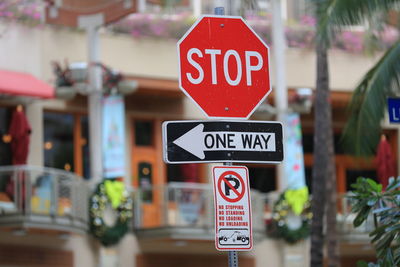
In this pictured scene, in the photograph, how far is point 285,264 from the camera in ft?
106

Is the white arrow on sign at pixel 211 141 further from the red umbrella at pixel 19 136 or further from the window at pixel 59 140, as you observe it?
the window at pixel 59 140

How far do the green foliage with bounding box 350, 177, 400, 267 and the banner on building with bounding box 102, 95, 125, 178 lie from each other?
16451 millimetres

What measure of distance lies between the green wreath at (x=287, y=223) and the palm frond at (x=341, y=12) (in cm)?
1425

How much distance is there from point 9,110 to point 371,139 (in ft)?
39.1

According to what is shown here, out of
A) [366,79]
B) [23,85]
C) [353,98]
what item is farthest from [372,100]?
[23,85]

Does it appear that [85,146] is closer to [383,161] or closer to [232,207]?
[383,161]

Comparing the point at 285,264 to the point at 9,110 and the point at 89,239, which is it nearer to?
the point at 89,239

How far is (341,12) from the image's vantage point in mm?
17344

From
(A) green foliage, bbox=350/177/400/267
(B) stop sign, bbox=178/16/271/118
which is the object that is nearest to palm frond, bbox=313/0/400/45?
(A) green foliage, bbox=350/177/400/267

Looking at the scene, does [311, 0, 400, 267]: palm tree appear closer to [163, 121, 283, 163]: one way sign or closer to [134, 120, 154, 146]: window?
[134, 120, 154, 146]: window

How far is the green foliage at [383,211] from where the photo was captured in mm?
12297

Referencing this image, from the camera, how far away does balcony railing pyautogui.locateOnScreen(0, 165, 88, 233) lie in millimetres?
25766

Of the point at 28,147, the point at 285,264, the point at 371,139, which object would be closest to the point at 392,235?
the point at 371,139

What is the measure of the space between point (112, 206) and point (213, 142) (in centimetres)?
2084
